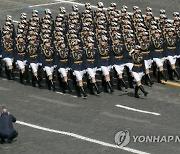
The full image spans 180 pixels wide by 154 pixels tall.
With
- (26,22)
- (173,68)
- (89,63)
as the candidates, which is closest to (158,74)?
(173,68)

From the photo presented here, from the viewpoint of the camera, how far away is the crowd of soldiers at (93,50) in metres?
43.4

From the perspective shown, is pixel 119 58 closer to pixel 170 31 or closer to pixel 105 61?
pixel 105 61

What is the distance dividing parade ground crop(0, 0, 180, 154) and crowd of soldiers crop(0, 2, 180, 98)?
0.70 m

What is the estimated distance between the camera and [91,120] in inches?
1539

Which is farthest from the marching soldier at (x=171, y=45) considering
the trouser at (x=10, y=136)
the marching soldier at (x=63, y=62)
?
the trouser at (x=10, y=136)

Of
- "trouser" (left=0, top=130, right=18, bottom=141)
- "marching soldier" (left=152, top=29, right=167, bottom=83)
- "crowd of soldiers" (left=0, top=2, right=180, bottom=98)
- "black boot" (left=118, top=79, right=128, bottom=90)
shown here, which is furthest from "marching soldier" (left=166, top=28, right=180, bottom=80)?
"trouser" (left=0, top=130, right=18, bottom=141)

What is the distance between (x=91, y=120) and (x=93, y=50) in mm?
5314

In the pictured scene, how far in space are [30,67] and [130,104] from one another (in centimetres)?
627

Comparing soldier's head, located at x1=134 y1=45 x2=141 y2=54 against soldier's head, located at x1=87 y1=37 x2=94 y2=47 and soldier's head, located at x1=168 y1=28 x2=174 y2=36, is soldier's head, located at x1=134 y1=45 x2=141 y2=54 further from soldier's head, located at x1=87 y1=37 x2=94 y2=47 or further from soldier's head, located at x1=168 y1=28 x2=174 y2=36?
soldier's head, located at x1=168 y1=28 x2=174 y2=36

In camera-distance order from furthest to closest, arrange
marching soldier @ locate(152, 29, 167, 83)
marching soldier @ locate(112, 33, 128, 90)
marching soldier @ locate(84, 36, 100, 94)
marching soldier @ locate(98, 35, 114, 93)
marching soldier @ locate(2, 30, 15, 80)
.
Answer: marching soldier @ locate(2, 30, 15, 80), marching soldier @ locate(152, 29, 167, 83), marching soldier @ locate(112, 33, 128, 90), marching soldier @ locate(98, 35, 114, 93), marching soldier @ locate(84, 36, 100, 94)

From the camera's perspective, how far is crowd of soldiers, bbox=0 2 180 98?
43.4 m

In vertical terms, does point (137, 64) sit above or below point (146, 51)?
below

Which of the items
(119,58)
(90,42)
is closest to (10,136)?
(90,42)

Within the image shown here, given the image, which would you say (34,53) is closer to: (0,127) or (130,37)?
(130,37)
